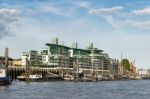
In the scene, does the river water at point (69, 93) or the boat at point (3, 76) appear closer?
the river water at point (69, 93)

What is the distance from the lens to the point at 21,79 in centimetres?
17512

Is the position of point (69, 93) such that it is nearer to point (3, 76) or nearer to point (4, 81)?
point (3, 76)

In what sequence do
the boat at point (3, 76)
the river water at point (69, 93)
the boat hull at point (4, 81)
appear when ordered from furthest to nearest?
the boat hull at point (4, 81) → the boat at point (3, 76) → the river water at point (69, 93)

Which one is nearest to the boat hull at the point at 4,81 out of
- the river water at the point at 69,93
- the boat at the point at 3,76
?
the boat at the point at 3,76

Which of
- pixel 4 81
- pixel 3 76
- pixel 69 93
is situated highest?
pixel 3 76

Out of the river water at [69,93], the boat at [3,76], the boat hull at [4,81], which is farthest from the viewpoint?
the boat hull at [4,81]

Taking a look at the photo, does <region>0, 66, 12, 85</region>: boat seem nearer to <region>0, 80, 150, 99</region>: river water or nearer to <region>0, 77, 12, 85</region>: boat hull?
<region>0, 77, 12, 85</region>: boat hull

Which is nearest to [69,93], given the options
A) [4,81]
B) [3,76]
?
[3,76]

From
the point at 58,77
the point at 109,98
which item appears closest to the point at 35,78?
the point at 58,77

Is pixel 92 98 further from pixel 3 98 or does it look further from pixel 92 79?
pixel 92 79

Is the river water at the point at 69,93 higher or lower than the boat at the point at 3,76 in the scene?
lower

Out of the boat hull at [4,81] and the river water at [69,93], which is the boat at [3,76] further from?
the river water at [69,93]

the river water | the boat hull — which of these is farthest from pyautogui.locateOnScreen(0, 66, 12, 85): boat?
the river water

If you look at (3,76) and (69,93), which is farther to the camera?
(3,76)
